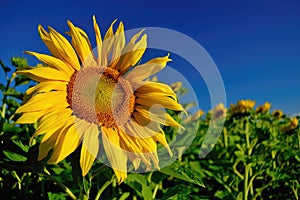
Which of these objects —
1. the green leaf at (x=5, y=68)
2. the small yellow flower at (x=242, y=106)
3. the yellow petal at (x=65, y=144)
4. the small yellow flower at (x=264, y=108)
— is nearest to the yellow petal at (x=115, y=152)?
the yellow petal at (x=65, y=144)

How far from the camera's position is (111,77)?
1.42 m

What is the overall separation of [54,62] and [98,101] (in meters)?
0.18

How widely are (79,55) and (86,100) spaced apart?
155 mm

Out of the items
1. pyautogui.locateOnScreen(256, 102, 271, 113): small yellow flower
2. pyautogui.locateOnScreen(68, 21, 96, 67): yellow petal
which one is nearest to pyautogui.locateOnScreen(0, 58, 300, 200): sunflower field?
pyautogui.locateOnScreen(256, 102, 271, 113): small yellow flower

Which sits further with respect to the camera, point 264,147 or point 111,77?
point 264,147

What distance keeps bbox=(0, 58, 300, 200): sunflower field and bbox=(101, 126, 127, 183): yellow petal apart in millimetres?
56

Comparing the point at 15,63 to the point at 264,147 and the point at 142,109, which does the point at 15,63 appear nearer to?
the point at 142,109

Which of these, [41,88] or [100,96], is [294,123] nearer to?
[100,96]

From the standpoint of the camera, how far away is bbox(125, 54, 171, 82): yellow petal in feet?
4.57

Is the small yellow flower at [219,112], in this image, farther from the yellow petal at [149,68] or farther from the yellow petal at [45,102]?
→ the yellow petal at [45,102]

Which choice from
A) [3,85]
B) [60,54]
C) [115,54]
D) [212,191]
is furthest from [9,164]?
[212,191]

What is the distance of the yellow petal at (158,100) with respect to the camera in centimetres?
138

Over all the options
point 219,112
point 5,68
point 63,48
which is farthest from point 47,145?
point 219,112

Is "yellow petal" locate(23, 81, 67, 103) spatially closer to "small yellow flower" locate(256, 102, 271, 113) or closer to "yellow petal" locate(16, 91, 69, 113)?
"yellow petal" locate(16, 91, 69, 113)
